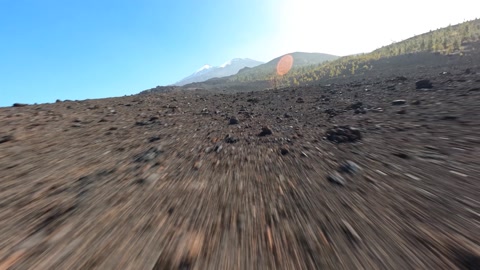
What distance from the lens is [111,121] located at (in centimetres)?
607

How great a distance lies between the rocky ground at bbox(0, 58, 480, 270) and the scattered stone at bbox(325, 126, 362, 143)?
17 mm

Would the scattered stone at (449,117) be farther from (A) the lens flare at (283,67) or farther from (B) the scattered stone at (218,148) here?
(A) the lens flare at (283,67)

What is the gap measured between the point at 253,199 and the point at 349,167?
3.96 feet

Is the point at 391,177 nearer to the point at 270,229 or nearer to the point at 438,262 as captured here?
the point at 438,262

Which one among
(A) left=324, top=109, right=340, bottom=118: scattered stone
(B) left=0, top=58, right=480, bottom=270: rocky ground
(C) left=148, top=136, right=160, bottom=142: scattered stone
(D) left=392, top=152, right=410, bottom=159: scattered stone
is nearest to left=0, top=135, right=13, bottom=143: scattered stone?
(B) left=0, top=58, right=480, bottom=270: rocky ground

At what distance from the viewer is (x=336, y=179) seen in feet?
7.98

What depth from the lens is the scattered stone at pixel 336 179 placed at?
2343 mm

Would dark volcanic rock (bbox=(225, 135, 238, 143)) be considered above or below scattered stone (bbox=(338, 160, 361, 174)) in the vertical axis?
above

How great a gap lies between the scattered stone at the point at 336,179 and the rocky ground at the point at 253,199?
0.03 metres

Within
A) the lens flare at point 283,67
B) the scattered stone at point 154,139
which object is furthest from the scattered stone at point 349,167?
the lens flare at point 283,67

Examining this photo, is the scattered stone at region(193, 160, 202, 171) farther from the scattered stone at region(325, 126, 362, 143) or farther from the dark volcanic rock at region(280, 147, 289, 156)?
the scattered stone at region(325, 126, 362, 143)

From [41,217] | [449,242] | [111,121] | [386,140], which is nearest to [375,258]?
[449,242]

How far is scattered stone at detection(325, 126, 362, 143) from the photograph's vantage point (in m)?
3.73

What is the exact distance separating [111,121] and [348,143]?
5361 millimetres
